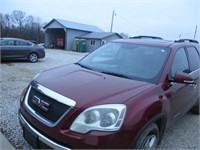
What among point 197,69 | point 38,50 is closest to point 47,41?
point 38,50

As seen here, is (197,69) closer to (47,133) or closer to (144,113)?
(144,113)

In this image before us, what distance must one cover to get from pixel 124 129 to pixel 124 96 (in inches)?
16.0

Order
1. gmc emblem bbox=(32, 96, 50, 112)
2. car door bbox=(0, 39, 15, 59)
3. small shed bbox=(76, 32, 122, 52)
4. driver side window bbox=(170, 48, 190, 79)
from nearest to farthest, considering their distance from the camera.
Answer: gmc emblem bbox=(32, 96, 50, 112) < driver side window bbox=(170, 48, 190, 79) < car door bbox=(0, 39, 15, 59) < small shed bbox=(76, 32, 122, 52)

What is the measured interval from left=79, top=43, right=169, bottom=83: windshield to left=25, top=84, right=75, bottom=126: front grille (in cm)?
105

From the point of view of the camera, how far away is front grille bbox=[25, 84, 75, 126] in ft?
8.18

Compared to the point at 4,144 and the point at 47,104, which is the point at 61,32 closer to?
the point at 4,144

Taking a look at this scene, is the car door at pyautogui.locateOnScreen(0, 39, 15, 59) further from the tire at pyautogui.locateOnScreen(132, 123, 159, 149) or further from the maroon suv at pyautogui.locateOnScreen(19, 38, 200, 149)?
the tire at pyautogui.locateOnScreen(132, 123, 159, 149)

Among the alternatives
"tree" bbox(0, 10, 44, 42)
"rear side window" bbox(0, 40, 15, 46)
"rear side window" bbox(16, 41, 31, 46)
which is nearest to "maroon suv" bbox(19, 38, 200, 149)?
"rear side window" bbox(0, 40, 15, 46)

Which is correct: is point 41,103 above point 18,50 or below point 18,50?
above

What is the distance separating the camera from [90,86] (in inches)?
111

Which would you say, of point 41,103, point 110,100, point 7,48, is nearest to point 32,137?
point 41,103

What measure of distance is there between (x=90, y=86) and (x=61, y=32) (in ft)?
118

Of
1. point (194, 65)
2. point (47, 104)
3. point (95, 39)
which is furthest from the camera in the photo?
point (95, 39)

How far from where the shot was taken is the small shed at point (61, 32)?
3294 centimetres
